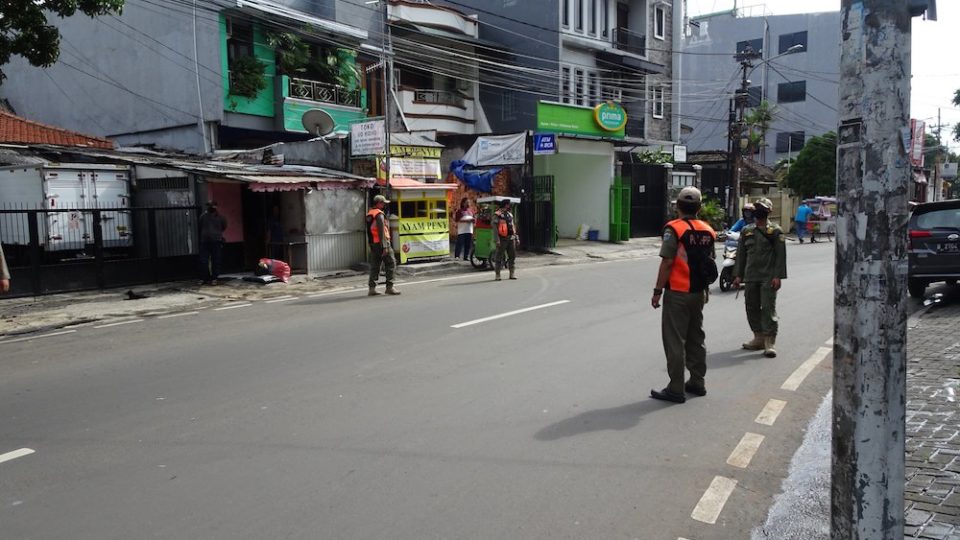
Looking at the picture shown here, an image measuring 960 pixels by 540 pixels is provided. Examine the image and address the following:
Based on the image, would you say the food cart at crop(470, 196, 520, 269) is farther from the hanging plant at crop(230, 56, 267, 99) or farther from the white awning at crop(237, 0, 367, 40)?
the white awning at crop(237, 0, 367, 40)

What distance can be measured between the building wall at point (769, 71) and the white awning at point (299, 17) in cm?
3218

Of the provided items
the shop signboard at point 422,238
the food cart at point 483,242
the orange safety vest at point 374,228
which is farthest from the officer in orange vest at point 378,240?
the shop signboard at point 422,238

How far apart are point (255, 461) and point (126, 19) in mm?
21418

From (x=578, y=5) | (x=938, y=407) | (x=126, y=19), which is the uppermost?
(x=578, y=5)

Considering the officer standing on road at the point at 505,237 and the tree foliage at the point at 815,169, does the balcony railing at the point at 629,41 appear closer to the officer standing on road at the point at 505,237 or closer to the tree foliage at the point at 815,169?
the tree foliage at the point at 815,169

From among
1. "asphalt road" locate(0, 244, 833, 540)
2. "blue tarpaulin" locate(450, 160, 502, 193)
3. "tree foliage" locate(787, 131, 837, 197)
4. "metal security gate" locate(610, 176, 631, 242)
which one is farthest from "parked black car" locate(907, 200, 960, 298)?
"tree foliage" locate(787, 131, 837, 197)

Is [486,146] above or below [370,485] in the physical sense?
above

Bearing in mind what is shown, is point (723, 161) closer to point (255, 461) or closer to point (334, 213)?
point (334, 213)

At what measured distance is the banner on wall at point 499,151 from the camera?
68.0 feet

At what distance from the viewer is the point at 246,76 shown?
2025cm

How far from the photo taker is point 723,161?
36.8 m

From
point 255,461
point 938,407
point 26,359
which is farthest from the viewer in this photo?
point 26,359

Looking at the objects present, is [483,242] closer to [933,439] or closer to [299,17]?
[299,17]

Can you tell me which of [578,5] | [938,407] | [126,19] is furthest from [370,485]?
[578,5]
